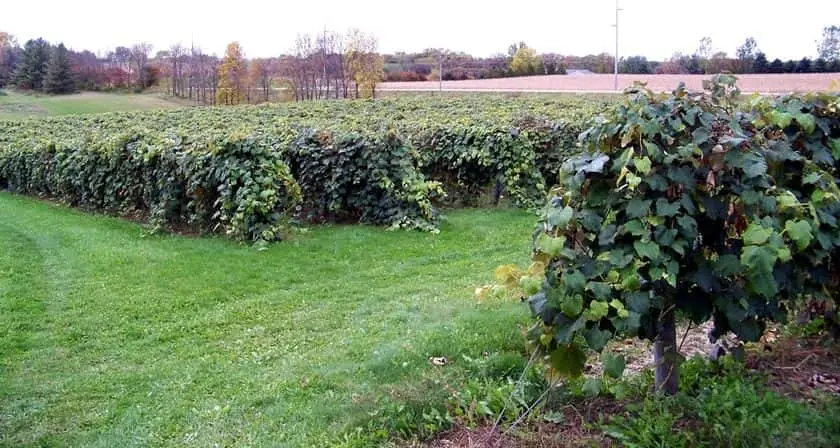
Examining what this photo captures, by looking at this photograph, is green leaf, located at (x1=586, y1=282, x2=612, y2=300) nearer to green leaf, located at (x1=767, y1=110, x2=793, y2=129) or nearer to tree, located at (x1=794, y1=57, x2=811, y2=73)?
green leaf, located at (x1=767, y1=110, x2=793, y2=129)

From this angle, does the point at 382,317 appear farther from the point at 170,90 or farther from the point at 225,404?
the point at 170,90

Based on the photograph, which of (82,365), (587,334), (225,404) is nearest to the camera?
(587,334)

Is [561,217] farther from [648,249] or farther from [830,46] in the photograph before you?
[830,46]

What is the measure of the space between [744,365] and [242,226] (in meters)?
5.74

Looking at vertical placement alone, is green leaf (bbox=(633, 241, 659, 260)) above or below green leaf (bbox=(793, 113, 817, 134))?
below

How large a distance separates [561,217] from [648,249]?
30 cm

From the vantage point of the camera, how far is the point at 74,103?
44.1 metres

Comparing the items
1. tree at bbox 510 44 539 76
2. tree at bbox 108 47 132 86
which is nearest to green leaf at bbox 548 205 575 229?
tree at bbox 108 47 132 86

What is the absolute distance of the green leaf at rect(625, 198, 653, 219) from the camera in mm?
2367

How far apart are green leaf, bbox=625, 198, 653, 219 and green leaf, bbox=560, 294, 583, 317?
13.2 inches

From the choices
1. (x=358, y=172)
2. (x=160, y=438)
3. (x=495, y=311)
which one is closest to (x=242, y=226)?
(x=358, y=172)

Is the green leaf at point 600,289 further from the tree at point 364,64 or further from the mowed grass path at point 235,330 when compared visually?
the tree at point 364,64

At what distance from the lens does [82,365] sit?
14.9 feet

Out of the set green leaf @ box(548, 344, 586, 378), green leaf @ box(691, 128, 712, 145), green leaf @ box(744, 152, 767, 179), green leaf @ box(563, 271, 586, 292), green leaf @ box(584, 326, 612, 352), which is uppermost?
green leaf @ box(691, 128, 712, 145)
